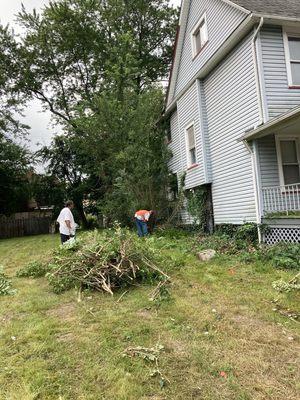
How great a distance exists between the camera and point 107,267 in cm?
648

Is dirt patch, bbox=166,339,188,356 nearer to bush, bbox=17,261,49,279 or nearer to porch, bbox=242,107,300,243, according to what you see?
bush, bbox=17,261,49,279

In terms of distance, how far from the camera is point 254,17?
975 centimetres

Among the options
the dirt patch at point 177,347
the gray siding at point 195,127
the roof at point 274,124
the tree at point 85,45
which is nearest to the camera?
the dirt patch at point 177,347

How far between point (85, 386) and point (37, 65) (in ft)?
87.5

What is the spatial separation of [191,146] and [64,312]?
431 inches

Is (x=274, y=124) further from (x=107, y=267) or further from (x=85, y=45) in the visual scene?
(x=85, y=45)

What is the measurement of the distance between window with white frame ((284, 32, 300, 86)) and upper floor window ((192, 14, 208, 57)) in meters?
3.35

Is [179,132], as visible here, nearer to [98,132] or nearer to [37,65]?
[98,132]

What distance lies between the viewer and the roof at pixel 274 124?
26.7 feet

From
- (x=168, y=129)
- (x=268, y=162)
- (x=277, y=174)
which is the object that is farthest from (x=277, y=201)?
(x=168, y=129)

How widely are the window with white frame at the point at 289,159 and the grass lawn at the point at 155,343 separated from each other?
4.81 m

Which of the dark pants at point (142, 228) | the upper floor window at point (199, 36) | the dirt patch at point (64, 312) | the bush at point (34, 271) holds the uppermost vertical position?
the upper floor window at point (199, 36)

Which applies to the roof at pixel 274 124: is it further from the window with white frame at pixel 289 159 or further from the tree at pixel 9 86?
the tree at pixel 9 86

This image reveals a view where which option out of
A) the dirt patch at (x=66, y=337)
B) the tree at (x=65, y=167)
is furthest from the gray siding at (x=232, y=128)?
the tree at (x=65, y=167)
